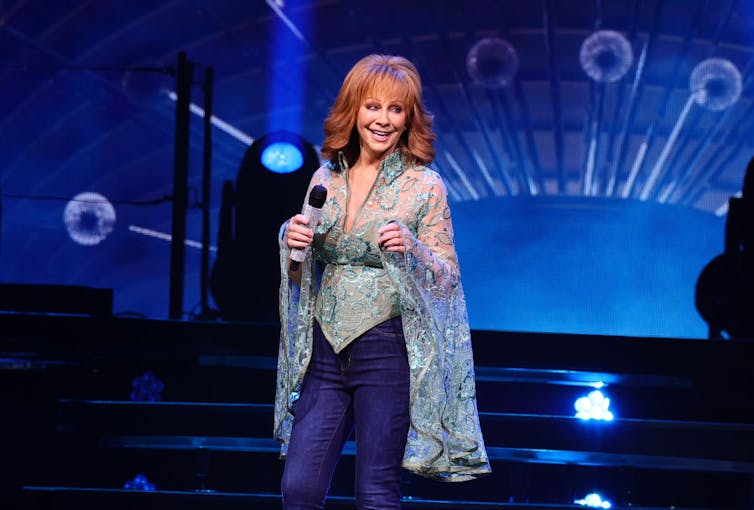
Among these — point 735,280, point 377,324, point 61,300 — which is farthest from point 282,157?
point 377,324

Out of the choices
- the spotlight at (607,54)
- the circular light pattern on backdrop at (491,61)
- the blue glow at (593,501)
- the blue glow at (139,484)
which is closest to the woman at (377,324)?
the blue glow at (593,501)

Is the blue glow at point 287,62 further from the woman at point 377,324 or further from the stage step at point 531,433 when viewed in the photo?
the woman at point 377,324

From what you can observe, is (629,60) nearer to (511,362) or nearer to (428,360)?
(511,362)

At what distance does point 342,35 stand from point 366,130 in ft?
17.8

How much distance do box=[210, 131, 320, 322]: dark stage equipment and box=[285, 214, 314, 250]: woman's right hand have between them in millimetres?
2615

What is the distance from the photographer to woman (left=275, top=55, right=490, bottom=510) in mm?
2078

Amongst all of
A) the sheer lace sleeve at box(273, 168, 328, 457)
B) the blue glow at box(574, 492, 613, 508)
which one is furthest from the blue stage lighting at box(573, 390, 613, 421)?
the sheer lace sleeve at box(273, 168, 328, 457)

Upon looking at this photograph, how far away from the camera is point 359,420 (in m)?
2.10

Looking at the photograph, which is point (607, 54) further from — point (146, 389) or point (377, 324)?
point (377, 324)

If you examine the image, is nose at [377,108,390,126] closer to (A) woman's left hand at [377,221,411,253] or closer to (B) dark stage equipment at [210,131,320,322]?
(A) woman's left hand at [377,221,411,253]

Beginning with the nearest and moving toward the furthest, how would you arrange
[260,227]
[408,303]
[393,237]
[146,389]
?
[393,237] → [408,303] → [146,389] → [260,227]

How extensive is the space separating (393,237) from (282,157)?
2942 millimetres

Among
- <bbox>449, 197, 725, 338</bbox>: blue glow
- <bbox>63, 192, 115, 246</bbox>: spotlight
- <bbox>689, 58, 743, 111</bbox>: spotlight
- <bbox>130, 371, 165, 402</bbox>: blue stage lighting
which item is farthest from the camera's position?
<bbox>63, 192, 115, 246</bbox>: spotlight

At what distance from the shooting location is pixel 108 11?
26.9 ft
